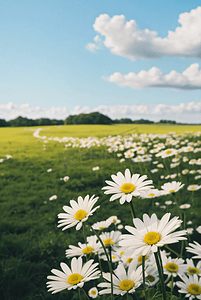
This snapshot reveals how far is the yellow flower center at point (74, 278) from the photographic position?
3.18 feet

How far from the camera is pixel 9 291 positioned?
2197 millimetres

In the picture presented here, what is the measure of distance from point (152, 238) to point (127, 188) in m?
0.28

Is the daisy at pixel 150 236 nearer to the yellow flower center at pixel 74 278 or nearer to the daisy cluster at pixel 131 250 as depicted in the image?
the daisy cluster at pixel 131 250

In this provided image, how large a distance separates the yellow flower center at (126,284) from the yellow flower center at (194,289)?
15.7 inches

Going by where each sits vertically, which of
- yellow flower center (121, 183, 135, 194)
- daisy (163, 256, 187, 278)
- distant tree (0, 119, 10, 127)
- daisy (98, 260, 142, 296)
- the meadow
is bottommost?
the meadow

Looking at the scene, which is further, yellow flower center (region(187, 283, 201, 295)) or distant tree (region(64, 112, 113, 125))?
distant tree (region(64, 112, 113, 125))

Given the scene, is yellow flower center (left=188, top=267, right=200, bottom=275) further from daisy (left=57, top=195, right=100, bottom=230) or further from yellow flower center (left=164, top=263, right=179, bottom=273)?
daisy (left=57, top=195, right=100, bottom=230)

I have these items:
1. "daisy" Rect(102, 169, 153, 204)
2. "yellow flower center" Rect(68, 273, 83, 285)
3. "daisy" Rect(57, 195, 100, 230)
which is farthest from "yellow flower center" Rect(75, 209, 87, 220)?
"yellow flower center" Rect(68, 273, 83, 285)

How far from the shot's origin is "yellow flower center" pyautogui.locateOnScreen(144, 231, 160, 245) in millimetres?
770

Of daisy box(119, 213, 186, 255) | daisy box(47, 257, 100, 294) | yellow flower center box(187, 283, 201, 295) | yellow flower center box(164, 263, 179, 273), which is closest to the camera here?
daisy box(119, 213, 186, 255)

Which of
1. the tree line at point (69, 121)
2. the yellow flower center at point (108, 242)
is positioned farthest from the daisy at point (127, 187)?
the tree line at point (69, 121)

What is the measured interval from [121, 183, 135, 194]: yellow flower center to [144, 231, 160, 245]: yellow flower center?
23 centimetres

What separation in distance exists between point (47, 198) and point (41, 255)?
6.60 feet

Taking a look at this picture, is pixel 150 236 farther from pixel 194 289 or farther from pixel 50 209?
pixel 50 209
